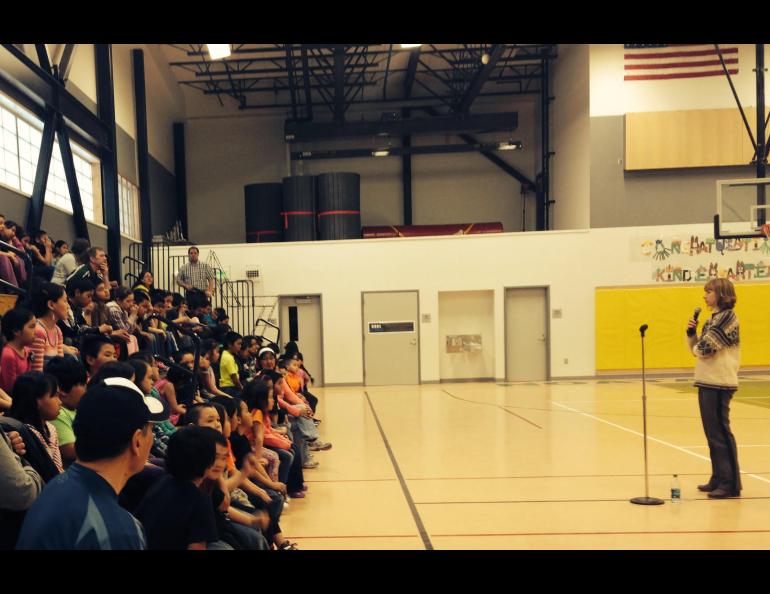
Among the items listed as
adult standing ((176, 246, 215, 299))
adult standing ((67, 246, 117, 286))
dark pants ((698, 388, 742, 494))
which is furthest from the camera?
adult standing ((176, 246, 215, 299))

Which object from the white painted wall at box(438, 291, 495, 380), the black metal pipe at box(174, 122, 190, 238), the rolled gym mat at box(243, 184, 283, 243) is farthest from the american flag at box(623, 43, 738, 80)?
the black metal pipe at box(174, 122, 190, 238)

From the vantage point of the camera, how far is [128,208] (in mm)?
14945

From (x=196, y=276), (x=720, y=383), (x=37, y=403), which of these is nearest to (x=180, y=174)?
(x=196, y=276)

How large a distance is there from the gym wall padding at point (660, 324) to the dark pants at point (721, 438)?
32.5 feet

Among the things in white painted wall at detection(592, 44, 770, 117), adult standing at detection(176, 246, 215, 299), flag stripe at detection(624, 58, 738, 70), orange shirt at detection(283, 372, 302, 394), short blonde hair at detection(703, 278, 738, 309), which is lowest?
orange shirt at detection(283, 372, 302, 394)

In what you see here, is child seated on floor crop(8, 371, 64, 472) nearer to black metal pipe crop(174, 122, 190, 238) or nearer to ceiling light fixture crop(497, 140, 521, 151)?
ceiling light fixture crop(497, 140, 521, 151)

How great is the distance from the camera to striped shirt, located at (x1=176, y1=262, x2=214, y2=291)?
12945 mm

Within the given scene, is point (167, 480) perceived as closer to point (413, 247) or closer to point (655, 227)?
point (413, 247)

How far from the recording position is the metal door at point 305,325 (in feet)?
50.2

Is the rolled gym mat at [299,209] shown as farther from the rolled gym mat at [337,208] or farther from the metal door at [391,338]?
the metal door at [391,338]

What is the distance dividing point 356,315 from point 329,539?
428 inches

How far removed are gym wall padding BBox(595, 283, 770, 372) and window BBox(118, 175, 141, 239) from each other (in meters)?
10.8

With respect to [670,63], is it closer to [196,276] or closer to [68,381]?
[196,276]

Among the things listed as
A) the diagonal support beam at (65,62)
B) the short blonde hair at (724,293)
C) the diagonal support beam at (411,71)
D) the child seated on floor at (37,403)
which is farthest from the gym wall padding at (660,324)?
the child seated on floor at (37,403)
